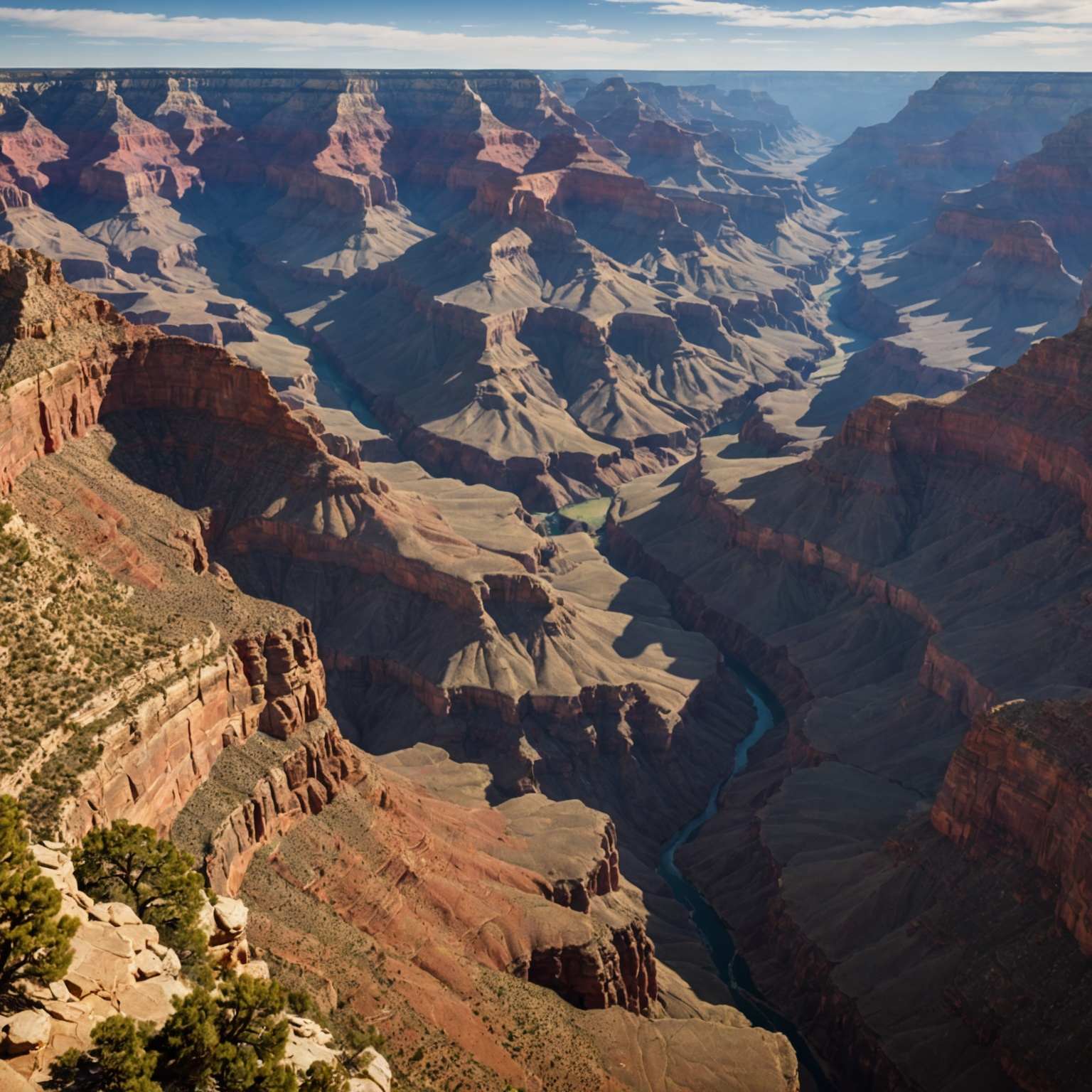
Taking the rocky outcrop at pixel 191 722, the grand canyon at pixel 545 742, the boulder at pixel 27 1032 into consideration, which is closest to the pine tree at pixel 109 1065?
the grand canyon at pixel 545 742

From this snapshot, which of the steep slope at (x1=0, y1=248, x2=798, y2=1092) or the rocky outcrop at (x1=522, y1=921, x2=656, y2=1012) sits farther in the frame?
the rocky outcrop at (x1=522, y1=921, x2=656, y2=1012)

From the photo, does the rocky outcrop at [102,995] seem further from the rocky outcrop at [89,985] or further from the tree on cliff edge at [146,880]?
the tree on cliff edge at [146,880]

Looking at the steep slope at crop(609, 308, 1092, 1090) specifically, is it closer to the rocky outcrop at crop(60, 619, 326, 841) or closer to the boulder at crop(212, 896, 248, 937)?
the rocky outcrop at crop(60, 619, 326, 841)

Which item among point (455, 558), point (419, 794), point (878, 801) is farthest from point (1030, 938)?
point (455, 558)

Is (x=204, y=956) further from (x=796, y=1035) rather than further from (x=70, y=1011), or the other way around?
(x=796, y=1035)

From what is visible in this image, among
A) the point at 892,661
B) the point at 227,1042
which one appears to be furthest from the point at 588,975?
the point at 892,661

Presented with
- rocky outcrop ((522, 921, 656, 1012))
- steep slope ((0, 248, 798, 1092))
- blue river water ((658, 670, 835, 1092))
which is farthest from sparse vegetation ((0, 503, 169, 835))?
blue river water ((658, 670, 835, 1092))

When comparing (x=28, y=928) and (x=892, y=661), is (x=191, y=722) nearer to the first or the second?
(x=28, y=928)
